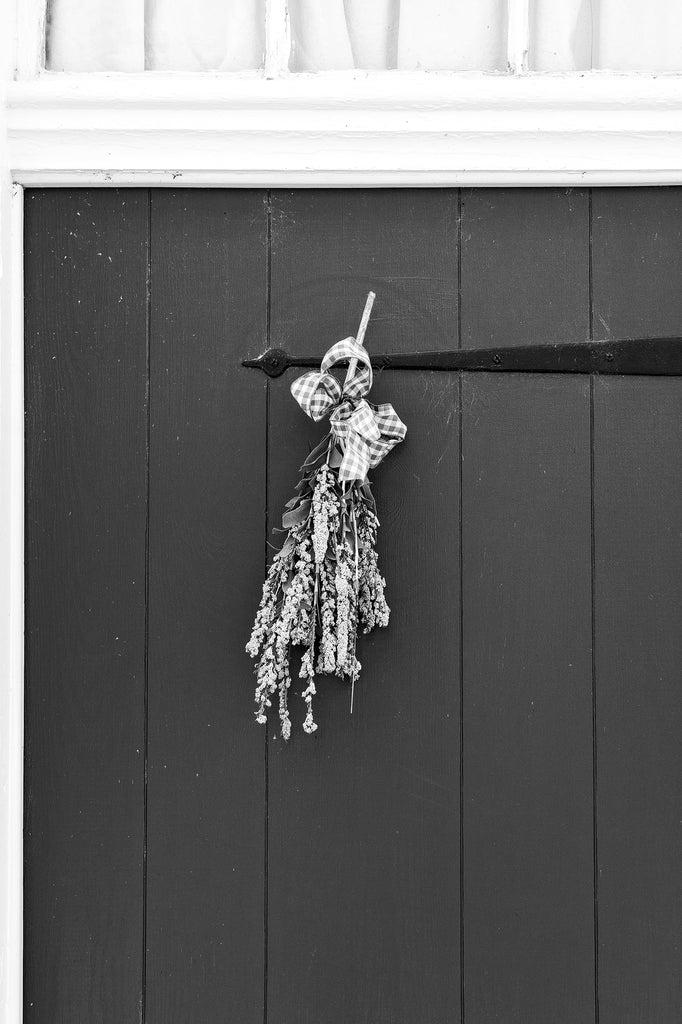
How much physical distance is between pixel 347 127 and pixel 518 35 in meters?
0.29

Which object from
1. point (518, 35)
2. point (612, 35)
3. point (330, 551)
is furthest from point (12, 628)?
point (612, 35)

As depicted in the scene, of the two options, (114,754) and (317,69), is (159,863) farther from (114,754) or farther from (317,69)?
(317,69)

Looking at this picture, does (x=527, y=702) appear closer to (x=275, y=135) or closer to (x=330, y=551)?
(x=330, y=551)

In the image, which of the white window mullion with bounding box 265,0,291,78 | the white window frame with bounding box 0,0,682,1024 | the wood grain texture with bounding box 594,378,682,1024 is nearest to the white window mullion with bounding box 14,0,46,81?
the white window frame with bounding box 0,0,682,1024

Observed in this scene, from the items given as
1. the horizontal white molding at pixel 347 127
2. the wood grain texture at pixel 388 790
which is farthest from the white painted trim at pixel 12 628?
the wood grain texture at pixel 388 790

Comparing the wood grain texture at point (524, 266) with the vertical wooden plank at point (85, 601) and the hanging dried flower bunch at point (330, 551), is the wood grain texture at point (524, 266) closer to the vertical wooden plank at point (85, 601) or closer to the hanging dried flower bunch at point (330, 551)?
the hanging dried flower bunch at point (330, 551)

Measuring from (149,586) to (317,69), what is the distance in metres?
0.80

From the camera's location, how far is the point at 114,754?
47.4 inches

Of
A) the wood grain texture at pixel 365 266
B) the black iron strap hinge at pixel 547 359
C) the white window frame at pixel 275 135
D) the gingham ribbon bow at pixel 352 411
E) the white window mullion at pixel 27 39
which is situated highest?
the white window mullion at pixel 27 39

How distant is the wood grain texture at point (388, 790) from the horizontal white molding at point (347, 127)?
0.32 metres

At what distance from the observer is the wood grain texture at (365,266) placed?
1.22 meters

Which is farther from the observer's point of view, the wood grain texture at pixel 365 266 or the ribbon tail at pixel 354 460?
the wood grain texture at pixel 365 266

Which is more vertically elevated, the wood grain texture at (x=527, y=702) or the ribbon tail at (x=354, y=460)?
the ribbon tail at (x=354, y=460)

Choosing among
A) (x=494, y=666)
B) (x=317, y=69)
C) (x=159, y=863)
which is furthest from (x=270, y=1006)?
(x=317, y=69)
